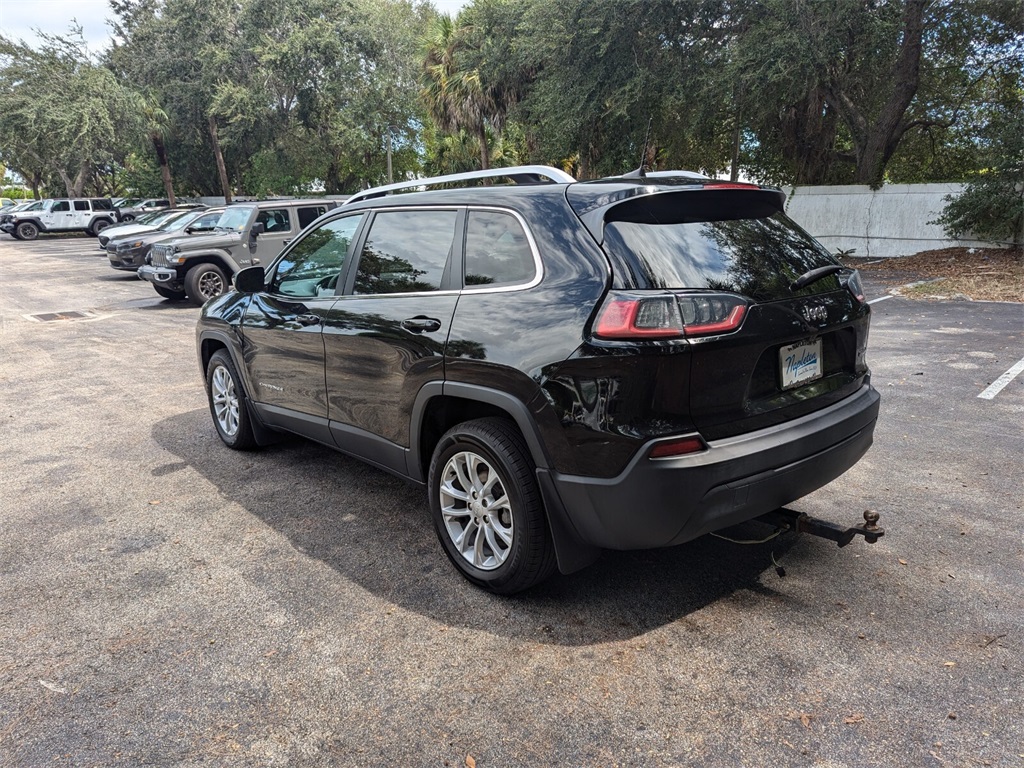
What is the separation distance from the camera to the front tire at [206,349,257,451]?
17.2ft

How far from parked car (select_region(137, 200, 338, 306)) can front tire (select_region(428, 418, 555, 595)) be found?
38.4ft

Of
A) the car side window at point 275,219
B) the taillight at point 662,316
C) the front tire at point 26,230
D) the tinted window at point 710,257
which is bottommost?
the taillight at point 662,316

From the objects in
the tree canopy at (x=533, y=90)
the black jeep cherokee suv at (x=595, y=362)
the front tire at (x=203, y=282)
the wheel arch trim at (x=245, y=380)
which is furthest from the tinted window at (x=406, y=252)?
the front tire at (x=203, y=282)

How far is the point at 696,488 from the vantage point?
107 inches

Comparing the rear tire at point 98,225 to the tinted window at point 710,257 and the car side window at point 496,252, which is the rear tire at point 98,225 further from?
the tinted window at point 710,257

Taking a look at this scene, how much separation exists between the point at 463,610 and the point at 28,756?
1602 mm

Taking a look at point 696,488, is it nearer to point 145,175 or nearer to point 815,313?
point 815,313

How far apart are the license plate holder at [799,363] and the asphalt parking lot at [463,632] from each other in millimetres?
941

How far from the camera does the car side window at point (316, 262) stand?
4.24 meters

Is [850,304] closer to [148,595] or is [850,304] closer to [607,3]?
[148,595]

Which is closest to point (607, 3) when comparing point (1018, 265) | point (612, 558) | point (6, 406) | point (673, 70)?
point (673, 70)

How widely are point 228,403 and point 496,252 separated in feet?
9.98

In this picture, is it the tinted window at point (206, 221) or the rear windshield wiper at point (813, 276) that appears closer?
the rear windshield wiper at point (813, 276)

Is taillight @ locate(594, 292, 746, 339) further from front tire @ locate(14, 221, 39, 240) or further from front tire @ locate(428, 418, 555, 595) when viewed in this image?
front tire @ locate(14, 221, 39, 240)
